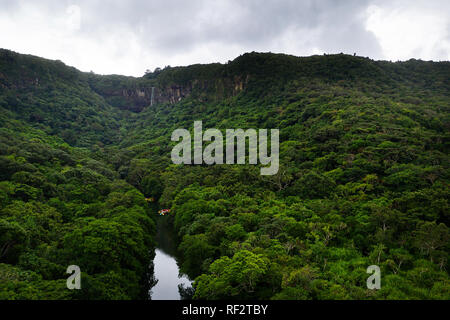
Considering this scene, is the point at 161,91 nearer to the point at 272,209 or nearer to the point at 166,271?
the point at 272,209

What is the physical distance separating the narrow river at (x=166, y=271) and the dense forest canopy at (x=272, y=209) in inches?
56.4

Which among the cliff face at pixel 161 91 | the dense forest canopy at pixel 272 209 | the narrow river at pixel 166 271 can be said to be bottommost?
the narrow river at pixel 166 271

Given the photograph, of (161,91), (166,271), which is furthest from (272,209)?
(161,91)

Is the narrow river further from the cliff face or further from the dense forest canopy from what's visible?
the cliff face

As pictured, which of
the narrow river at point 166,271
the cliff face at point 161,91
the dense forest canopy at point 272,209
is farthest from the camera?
the cliff face at point 161,91

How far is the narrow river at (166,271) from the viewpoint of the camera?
90.5 feet

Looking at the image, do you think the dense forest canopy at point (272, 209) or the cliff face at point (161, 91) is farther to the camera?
the cliff face at point (161, 91)

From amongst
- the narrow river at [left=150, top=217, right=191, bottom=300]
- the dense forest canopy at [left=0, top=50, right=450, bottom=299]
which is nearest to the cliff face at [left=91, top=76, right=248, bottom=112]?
the dense forest canopy at [left=0, top=50, right=450, bottom=299]

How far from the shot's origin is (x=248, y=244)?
24406 mm

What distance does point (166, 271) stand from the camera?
104ft

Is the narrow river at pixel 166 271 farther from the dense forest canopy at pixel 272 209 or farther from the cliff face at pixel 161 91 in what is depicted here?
the cliff face at pixel 161 91

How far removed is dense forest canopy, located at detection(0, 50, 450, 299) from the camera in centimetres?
2039

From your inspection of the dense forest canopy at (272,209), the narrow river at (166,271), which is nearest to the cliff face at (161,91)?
the dense forest canopy at (272,209)

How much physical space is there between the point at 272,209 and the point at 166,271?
15.2 metres
